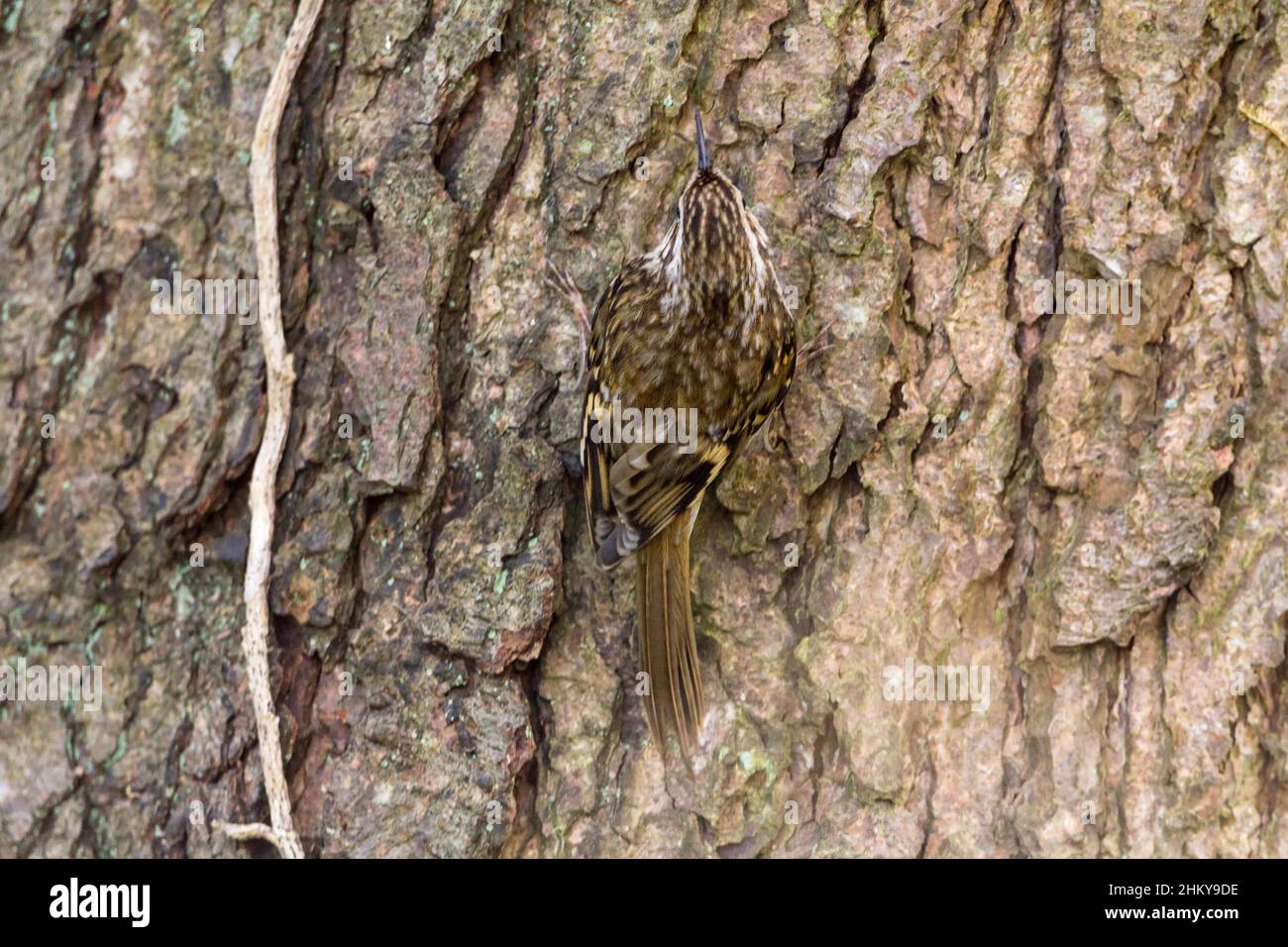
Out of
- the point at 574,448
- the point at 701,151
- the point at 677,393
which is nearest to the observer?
the point at 701,151

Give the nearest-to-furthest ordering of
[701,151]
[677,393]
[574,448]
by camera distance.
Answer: [701,151]
[574,448]
[677,393]

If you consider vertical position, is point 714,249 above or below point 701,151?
below

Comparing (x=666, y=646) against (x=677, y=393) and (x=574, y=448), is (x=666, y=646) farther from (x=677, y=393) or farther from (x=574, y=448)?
(x=677, y=393)

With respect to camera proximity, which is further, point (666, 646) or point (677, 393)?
point (677, 393)

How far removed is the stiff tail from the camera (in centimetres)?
229

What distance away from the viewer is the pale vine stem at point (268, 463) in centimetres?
232

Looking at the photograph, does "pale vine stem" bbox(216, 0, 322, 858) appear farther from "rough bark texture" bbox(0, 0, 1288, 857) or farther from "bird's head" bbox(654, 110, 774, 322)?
"bird's head" bbox(654, 110, 774, 322)

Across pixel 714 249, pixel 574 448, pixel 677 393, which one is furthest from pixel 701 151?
pixel 574 448

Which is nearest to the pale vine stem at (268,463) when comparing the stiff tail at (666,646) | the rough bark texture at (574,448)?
the rough bark texture at (574,448)

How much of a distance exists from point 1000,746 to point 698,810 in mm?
608

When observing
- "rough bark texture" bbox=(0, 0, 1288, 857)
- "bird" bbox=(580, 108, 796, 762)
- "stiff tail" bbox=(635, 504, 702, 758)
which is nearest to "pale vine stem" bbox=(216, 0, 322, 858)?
"rough bark texture" bbox=(0, 0, 1288, 857)

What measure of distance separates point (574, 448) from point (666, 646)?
44cm

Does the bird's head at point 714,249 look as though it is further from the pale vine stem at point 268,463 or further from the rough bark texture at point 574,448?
the pale vine stem at point 268,463

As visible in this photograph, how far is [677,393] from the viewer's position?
2516mm
